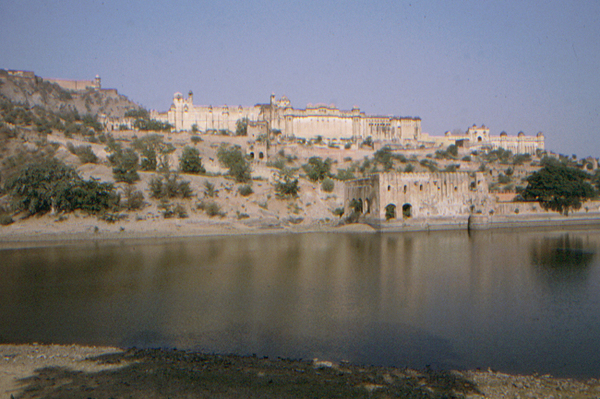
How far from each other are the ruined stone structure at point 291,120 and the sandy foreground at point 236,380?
58.8 metres

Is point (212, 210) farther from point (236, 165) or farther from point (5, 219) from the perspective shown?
point (5, 219)

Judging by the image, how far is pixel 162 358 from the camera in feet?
26.1

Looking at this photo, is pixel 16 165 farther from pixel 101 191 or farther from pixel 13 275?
pixel 13 275

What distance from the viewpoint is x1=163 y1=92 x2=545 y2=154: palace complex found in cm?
6719

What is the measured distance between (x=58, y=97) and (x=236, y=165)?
54962 mm

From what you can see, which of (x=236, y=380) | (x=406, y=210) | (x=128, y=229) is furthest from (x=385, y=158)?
(x=236, y=380)

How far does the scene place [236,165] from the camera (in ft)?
121

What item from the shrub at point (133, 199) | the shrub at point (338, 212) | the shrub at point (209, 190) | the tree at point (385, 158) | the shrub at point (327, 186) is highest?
the tree at point (385, 158)

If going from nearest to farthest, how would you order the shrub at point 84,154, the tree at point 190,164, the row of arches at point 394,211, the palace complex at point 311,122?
the row of arches at point 394,211, the shrub at point 84,154, the tree at point 190,164, the palace complex at point 311,122

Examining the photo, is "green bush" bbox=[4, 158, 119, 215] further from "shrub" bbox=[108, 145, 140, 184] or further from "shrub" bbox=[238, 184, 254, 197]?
"shrub" bbox=[238, 184, 254, 197]

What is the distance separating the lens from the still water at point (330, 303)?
29.4ft

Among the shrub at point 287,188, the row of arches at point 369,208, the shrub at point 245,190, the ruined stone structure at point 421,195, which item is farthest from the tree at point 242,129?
the ruined stone structure at point 421,195

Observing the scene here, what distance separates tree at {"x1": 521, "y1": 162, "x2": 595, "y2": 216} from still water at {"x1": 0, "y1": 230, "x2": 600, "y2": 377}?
12588 mm

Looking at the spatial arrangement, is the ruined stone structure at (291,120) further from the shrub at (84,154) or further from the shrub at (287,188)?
the shrub at (287,188)
